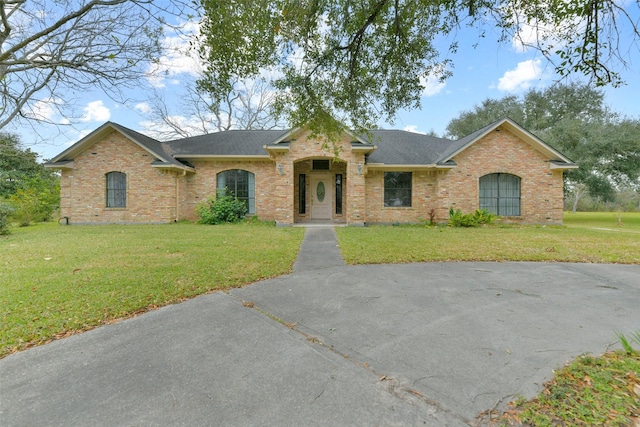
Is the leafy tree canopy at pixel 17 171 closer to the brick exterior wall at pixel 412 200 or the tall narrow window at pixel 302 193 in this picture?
the tall narrow window at pixel 302 193

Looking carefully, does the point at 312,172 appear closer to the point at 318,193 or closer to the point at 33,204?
the point at 318,193

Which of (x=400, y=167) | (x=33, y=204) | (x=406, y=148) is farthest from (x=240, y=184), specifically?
(x=33, y=204)

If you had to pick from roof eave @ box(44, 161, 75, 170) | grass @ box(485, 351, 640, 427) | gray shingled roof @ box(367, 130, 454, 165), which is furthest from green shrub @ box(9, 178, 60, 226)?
grass @ box(485, 351, 640, 427)

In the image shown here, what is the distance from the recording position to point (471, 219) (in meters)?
13.5

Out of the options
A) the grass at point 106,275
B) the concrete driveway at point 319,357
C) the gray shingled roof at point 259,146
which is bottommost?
the concrete driveway at point 319,357

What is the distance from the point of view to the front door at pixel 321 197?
15758 mm

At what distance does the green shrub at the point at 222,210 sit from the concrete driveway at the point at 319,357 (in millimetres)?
10694

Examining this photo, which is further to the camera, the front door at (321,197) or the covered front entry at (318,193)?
the front door at (321,197)

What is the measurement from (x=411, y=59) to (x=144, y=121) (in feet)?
85.5

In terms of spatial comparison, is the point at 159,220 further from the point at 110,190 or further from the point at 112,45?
the point at 112,45

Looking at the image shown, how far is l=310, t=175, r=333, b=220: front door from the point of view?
15758 millimetres

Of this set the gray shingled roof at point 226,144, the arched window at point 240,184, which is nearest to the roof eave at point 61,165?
the gray shingled roof at point 226,144

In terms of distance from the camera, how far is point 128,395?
2.09 m

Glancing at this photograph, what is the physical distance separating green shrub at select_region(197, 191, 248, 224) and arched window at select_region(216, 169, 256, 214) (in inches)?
18.1
